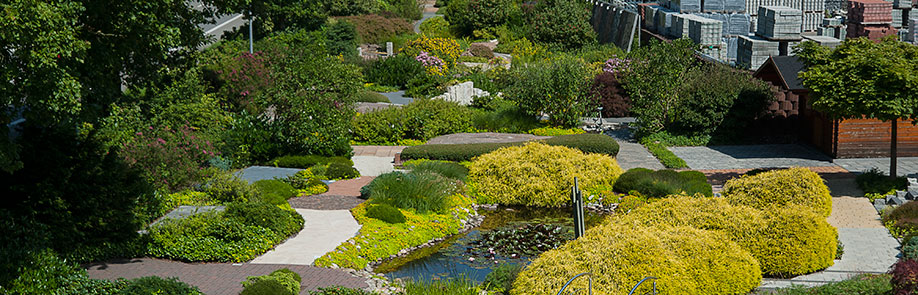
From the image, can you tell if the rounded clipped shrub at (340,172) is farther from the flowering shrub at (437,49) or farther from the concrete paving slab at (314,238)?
the flowering shrub at (437,49)

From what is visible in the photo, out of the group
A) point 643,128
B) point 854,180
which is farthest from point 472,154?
point 854,180

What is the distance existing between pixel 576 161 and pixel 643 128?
603 cm

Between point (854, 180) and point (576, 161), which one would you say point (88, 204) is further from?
point (854, 180)

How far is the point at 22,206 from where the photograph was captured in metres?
13.9

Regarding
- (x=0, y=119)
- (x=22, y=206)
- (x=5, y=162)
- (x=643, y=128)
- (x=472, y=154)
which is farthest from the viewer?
(x=643, y=128)

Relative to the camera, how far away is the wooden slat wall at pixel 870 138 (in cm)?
2291

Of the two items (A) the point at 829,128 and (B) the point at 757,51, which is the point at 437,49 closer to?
(B) the point at 757,51

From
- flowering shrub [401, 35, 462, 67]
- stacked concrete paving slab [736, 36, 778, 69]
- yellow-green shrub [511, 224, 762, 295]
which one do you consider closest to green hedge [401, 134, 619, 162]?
stacked concrete paving slab [736, 36, 778, 69]

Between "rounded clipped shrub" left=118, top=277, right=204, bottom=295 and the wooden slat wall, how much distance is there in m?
16.6

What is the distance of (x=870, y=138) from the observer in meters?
23.0

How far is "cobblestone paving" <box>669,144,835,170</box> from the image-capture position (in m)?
22.8

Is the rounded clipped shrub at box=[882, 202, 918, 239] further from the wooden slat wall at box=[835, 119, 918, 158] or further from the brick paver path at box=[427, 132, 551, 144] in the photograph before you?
the brick paver path at box=[427, 132, 551, 144]

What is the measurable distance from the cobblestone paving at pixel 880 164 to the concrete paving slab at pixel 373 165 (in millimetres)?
10836

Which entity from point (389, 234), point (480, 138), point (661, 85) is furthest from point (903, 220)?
point (480, 138)
